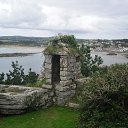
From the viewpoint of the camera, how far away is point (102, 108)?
44.2ft

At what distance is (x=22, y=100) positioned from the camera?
49.2 feet

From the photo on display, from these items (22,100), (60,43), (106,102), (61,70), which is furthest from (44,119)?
(60,43)

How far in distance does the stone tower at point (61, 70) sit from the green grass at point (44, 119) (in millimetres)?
867

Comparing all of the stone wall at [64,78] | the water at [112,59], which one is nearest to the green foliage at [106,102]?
the stone wall at [64,78]

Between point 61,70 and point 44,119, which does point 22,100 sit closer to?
point 44,119

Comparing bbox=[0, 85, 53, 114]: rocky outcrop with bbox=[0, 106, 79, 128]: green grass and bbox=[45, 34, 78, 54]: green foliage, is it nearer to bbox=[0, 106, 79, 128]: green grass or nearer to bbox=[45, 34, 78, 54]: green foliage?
bbox=[0, 106, 79, 128]: green grass

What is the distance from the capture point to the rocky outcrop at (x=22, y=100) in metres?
15.0

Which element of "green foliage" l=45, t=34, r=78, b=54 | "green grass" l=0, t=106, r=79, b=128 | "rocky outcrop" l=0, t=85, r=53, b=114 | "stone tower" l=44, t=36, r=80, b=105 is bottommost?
"green grass" l=0, t=106, r=79, b=128

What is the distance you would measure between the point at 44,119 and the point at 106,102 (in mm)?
2962

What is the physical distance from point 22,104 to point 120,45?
71.2 m

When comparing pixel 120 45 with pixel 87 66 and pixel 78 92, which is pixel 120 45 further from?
pixel 78 92

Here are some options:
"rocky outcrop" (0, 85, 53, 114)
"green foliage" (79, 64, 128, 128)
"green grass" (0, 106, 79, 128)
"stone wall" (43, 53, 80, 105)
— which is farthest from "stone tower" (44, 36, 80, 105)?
"green foliage" (79, 64, 128, 128)

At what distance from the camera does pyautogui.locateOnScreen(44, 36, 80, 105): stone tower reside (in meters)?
16.2

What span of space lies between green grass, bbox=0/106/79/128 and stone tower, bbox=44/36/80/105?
34.1 inches
